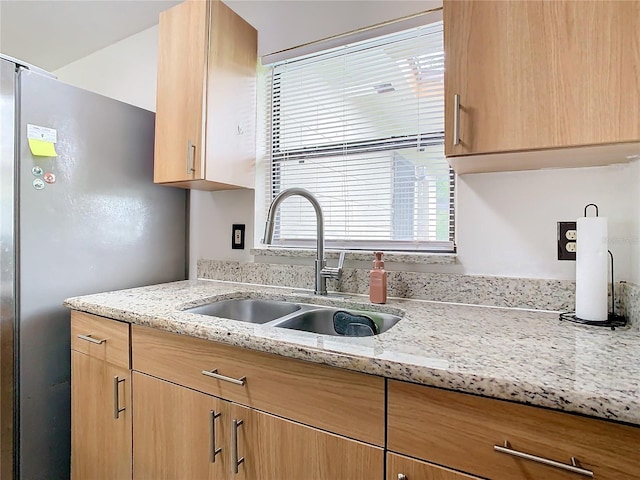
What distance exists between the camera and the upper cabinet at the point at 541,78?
812 millimetres

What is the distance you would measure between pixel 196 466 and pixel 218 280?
967 mm

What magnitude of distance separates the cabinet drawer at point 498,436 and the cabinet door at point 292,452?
9 centimetres

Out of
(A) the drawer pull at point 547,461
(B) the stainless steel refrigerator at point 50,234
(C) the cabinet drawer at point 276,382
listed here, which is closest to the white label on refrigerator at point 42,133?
(B) the stainless steel refrigerator at point 50,234

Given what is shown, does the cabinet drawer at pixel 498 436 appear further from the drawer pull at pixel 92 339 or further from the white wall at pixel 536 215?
the drawer pull at pixel 92 339

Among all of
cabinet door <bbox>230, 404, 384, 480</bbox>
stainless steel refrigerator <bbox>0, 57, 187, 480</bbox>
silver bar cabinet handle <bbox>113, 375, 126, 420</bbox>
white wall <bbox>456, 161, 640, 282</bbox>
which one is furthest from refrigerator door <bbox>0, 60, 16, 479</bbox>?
white wall <bbox>456, 161, 640, 282</bbox>

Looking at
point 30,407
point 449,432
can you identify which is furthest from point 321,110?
point 30,407

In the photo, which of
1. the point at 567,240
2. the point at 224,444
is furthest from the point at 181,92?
the point at 567,240

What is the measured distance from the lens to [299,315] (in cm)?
126

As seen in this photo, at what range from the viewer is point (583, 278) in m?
1.00

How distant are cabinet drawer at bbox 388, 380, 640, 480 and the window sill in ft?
2.33

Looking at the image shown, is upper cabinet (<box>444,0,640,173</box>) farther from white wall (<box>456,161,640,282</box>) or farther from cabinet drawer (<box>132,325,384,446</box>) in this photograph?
cabinet drawer (<box>132,325,384,446</box>)

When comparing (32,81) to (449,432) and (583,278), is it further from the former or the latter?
(583,278)

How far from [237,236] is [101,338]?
77 centimetres

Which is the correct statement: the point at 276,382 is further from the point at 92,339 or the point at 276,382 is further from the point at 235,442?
the point at 92,339
